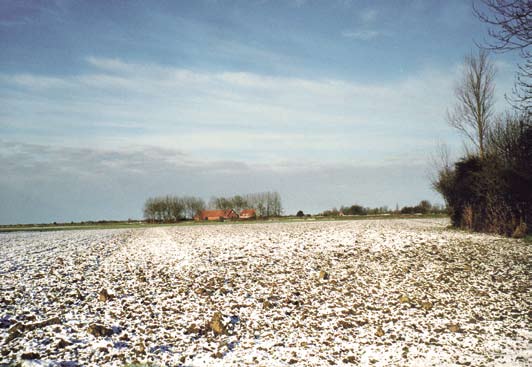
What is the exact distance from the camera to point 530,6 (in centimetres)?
719

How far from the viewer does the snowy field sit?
6.68 meters

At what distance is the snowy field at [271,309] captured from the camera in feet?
21.9

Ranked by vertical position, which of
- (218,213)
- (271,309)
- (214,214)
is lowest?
(271,309)

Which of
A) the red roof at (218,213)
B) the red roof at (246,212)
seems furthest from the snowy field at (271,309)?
the red roof at (218,213)

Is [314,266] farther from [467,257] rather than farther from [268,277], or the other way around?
[467,257]

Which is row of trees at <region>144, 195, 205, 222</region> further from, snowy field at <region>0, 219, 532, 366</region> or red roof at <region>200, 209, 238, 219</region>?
snowy field at <region>0, 219, 532, 366</region>

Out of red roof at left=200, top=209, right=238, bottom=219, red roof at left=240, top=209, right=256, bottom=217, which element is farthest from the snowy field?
red roof at left=200, top=209, right=238, bottom=219

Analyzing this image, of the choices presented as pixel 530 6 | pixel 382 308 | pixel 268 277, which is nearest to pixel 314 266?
pixel 268 277

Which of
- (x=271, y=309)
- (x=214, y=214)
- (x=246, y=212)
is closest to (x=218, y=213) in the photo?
(x=214, y=214)

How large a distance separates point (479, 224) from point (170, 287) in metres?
22.4

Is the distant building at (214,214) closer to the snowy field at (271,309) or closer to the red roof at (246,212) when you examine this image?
the red roof at (246,212)

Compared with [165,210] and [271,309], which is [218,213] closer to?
[165,210]

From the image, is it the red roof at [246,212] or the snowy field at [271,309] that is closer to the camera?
the snowy field at [271,309]

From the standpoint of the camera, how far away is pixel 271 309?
893 centimetres
